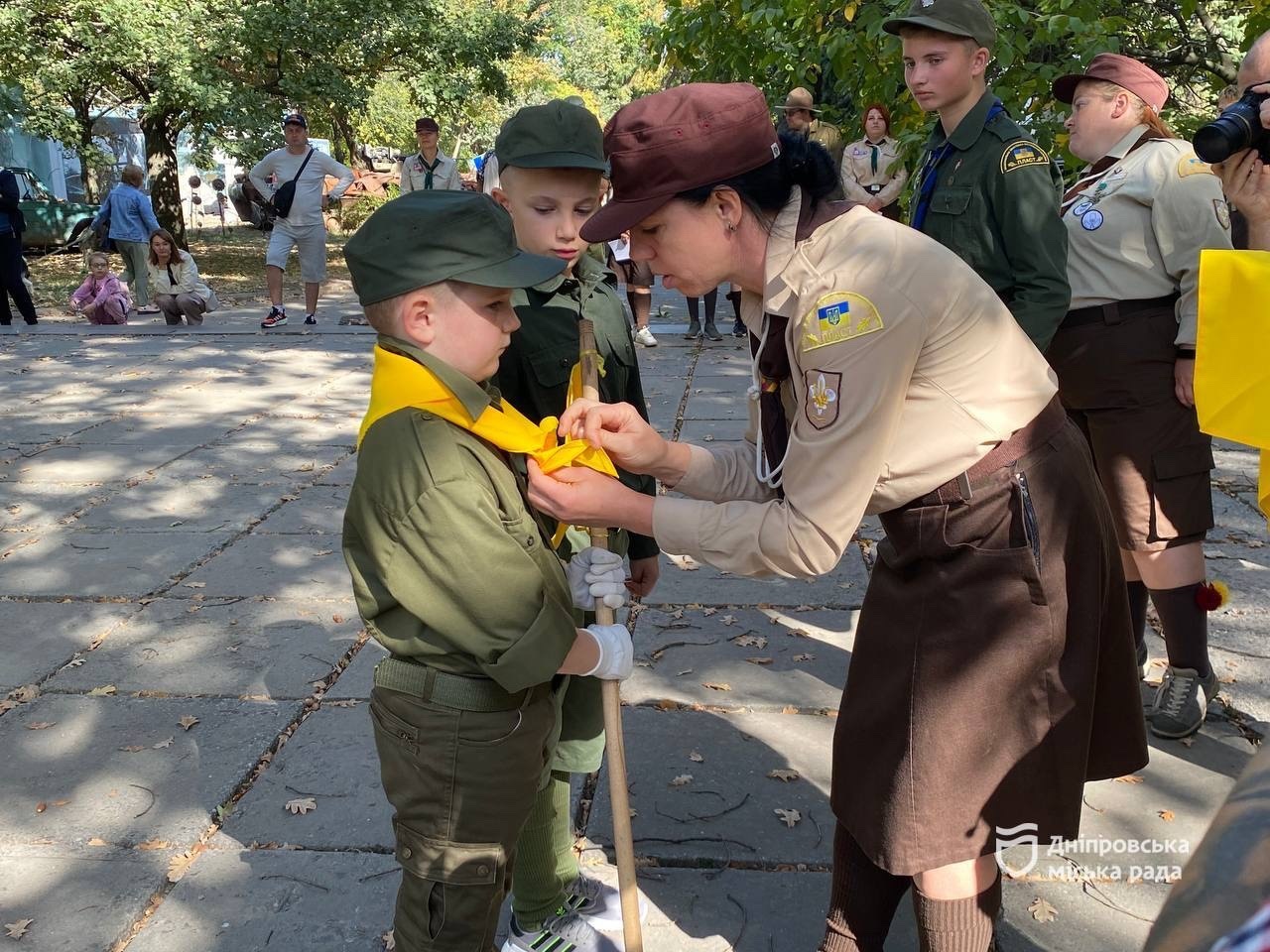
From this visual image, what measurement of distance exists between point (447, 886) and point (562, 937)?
2.19ft

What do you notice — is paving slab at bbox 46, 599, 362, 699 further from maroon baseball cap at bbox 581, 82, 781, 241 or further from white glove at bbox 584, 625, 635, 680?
maroon baseball cap at bbox 581, 82, 781, 241

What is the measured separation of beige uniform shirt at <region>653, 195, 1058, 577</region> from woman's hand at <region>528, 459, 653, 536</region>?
0.19 m

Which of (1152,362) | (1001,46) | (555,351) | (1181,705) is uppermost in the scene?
(1001,46)

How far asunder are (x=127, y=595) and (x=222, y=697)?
48.5 inches

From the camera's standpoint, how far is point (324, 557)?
210 inches

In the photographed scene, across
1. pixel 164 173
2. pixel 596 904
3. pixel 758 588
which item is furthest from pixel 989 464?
pixel 164 173

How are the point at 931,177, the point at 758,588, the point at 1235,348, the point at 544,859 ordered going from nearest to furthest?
1. the point at 1235,348
2. the point at 544,859
3. the point at 931,177
4. the point at 758,588

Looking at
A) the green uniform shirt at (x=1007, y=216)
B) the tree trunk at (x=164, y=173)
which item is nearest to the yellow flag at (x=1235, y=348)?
the green uniform shirt at (x=1007, y=216)

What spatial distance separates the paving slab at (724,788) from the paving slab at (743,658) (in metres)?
0.13

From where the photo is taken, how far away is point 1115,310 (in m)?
3.65

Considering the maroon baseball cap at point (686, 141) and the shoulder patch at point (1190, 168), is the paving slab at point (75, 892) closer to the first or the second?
the maroon baseball cap at point (686, 141)

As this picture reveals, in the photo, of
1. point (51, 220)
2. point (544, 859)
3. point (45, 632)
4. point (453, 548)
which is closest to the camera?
point (453, 548)

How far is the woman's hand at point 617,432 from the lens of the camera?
87.3 inches

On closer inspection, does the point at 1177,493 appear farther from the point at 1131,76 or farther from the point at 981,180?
the point at 1131,76
